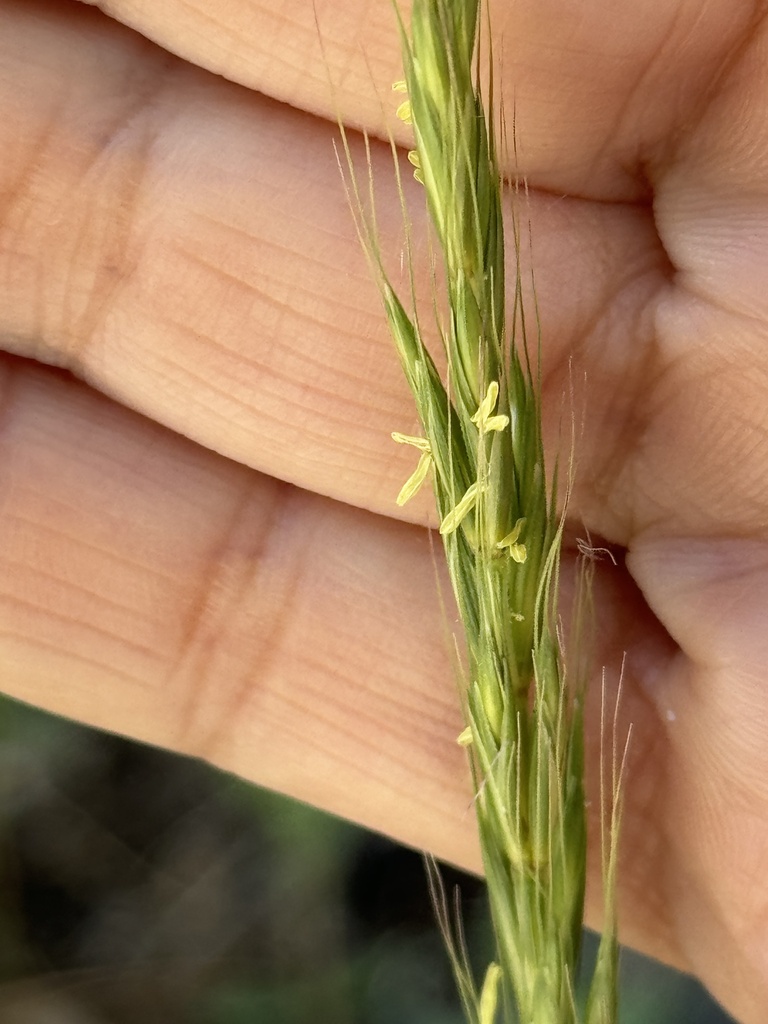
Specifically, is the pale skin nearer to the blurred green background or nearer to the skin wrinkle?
the skin wrinkle

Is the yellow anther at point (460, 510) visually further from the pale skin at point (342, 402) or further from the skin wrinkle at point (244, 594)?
the skin wrinkle at point (244, 594)

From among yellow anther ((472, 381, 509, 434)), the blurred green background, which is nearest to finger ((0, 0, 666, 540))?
yellow anther ((472, 381, 509, 434))

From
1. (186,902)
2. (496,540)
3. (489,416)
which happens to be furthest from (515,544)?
(186,902)

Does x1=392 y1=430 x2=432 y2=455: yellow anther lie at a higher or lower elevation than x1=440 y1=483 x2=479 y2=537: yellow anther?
higher

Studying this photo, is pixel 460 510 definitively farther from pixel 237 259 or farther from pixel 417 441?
pixel 237 259

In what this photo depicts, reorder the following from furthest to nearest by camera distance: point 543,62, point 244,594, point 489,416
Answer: point 244,594, point 543,62, point 489,416

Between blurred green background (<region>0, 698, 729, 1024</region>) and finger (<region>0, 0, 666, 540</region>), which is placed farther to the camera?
blurred green background (<region>0, 698, 729, 1024</region>)

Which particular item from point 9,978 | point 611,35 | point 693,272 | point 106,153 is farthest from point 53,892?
point 611,35
